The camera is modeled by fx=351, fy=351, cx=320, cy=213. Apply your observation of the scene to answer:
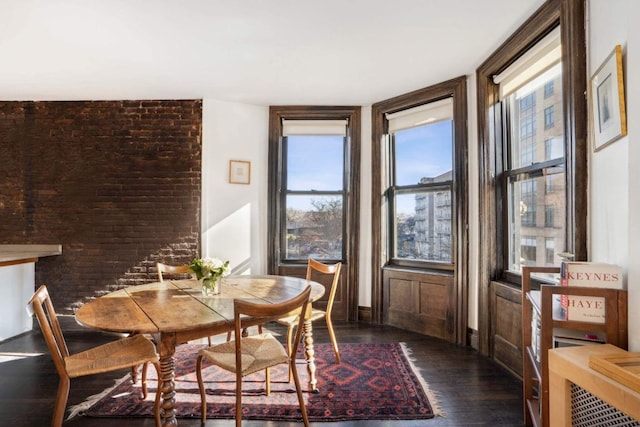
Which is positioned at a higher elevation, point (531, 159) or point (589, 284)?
point (531, 159)

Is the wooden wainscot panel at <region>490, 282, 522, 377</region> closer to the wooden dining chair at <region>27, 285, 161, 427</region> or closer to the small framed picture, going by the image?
the wooden dining chair at <region>27, 285, 161, 427</region>

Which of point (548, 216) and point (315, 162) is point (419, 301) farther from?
point (315, 162)

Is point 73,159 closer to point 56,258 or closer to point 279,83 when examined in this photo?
point 56,258

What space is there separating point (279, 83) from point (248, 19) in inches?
47.5

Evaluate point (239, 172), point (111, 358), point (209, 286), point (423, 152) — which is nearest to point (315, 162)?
point (239, 172)

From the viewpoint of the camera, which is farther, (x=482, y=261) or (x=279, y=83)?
(x=279, y=83)

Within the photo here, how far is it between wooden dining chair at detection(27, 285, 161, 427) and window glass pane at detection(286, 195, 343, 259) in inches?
96.5

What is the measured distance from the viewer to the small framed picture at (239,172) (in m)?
4.36

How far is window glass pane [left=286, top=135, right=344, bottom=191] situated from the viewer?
15.0ft

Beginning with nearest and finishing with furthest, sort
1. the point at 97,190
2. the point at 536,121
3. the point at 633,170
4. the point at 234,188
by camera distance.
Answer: the point at 633,170 < the point at 536,121 < the point at 97,190 < the point at 234,188

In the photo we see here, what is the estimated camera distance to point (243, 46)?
3.01 m

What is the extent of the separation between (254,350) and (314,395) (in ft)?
2.09

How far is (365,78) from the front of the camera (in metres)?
3.67

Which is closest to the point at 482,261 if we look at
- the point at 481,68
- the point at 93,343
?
the point at 481,68
